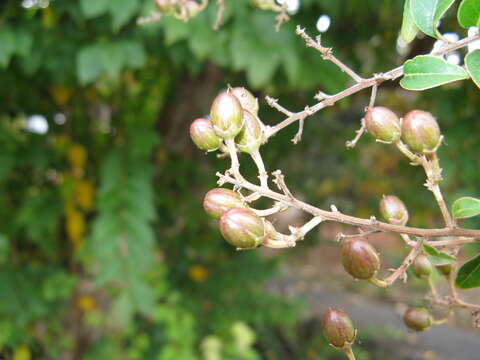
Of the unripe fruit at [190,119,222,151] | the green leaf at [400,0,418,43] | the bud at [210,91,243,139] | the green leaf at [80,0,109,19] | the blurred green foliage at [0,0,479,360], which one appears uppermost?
the green leaf at [80,0,109,19]

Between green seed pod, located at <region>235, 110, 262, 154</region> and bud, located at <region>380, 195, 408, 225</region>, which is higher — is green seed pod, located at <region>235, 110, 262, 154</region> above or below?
above

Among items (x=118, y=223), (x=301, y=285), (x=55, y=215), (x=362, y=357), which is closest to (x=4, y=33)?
(x=118, y=223)

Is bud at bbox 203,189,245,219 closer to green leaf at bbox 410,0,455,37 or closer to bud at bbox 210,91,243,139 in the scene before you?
bud at bbox 210,91,243,139

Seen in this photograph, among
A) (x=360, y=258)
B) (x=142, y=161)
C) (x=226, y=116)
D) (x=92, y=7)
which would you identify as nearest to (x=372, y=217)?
(x=360, y=258)

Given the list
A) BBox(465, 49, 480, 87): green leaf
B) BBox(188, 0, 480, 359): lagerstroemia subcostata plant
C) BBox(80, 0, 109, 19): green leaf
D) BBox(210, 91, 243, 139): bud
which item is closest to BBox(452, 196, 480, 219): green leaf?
BBox(188, 0, 480, 359): lagerstroemia subcostata plant

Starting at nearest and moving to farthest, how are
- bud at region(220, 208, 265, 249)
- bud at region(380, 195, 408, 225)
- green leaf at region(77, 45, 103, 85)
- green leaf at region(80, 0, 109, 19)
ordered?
bud at region(220, 208, 265, 249)
bud at region(380, 195, 408, 225)
green leaf at region(80, 0, 109, 19)
green leaf at region(77, 45, 103, 85)

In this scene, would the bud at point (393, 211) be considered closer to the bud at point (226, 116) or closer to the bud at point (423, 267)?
the bud at point (423, 267)
